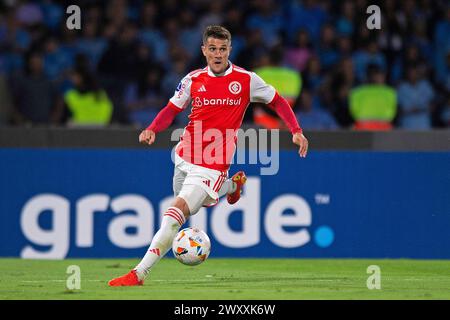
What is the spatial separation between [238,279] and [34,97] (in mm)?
5846

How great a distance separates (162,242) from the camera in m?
10.3

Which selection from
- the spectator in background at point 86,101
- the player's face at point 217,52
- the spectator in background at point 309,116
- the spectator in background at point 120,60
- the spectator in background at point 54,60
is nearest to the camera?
the player's face at point 217,52

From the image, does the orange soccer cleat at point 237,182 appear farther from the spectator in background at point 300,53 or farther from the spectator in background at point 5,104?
the spectator in background at point 300,53

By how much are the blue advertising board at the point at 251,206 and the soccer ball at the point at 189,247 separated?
358cm

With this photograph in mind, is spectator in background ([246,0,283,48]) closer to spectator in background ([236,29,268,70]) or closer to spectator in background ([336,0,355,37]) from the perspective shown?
spectator in background ([236,29,268,70])

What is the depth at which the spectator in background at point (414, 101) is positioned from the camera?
17031 mm

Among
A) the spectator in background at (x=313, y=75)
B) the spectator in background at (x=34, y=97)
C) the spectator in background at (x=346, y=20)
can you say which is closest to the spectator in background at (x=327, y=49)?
the spectator in background at (x=346, y=20)

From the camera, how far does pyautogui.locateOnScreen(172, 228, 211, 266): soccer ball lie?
10469mm

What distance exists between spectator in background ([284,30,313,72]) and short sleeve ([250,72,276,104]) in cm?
619

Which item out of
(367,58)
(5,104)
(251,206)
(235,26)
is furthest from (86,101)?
(367,58)

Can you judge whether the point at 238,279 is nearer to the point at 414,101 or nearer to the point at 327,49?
the point at 414,101

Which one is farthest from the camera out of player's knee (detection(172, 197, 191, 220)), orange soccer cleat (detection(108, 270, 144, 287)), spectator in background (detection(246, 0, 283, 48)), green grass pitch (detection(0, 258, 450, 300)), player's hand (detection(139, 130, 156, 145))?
spectator in background (detection(246, 0, 283, 48))

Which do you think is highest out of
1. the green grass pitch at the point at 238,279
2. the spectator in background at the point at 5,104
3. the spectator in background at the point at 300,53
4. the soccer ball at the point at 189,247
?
the spectator in background at the point at 300,53

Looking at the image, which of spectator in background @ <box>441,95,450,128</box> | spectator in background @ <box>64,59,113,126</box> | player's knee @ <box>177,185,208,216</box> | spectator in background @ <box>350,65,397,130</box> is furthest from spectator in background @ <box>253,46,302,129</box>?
player's knee @ <box>177,185,208,216</box>
